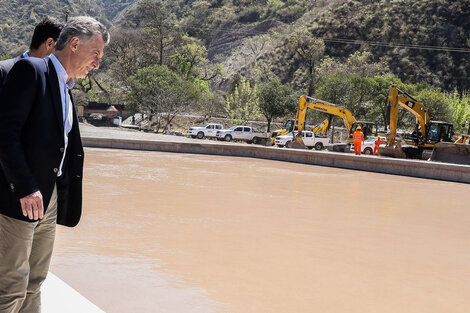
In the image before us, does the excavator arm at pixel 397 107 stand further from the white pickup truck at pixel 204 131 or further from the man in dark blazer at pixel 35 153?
the man in dark blazer at pixel 35 153

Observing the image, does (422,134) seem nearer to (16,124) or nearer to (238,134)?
(238,134)

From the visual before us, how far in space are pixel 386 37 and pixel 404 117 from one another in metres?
28.7

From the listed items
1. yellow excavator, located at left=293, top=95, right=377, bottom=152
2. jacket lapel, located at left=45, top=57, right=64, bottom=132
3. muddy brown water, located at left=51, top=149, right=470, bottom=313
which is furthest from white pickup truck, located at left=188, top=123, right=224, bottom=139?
jacket lapel, located at left=45, top=57, right=64, bottom=132

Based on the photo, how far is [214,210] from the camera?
1071 centimetres

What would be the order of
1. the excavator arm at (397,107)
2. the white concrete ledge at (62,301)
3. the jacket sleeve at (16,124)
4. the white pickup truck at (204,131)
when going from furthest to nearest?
1. the white pickup truck at (204,131)
2. the excavator arm at (397,107)
3. the white concrete ledge at (62,301)
4. the jacket sleeve at (16,124)

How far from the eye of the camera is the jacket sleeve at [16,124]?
2658 millimetres

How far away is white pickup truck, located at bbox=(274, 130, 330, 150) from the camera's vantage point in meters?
38.6

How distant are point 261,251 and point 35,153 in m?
4.91

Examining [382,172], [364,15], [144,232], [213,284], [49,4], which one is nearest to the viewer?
[213,284]

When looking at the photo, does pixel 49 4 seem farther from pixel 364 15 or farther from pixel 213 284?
pixel 213 284

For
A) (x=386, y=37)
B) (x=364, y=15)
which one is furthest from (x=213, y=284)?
(x=364, y=15)

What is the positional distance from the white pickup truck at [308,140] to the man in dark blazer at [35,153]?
35.5 m

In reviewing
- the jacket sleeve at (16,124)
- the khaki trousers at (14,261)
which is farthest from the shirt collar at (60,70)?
the khaki trousers at (14,261)

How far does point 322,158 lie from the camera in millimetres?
25750
